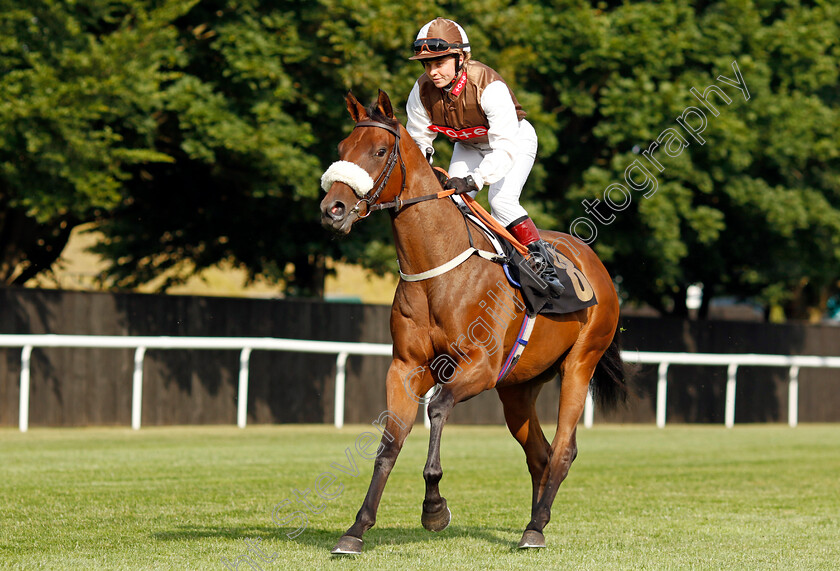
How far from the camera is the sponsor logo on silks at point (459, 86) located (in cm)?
564

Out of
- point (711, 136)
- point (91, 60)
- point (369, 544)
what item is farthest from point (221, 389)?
point (369, 544)

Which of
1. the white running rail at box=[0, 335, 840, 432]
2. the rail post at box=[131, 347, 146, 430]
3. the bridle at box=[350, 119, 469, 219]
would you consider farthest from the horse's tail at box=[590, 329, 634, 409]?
the rail post at box=[131, 347, 146, 430]

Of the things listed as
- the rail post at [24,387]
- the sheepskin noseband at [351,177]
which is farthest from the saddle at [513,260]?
the rail post at [24,387]

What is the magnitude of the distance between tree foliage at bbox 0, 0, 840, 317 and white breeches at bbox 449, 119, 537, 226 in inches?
267

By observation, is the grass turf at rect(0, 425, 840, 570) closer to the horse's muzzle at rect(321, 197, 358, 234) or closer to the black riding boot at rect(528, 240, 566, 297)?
the black riding boot at rect(528, 240, 566, 297)

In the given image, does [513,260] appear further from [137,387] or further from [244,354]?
[244,354]

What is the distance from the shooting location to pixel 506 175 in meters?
5.96

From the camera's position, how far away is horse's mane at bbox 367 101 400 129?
5199 mm

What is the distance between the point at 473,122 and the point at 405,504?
2.87 m

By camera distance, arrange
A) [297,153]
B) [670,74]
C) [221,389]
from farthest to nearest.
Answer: [670,74]
[221,389]
[297,153]

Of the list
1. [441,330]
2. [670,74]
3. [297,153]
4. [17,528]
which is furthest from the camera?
[670,74]

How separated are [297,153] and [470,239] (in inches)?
313

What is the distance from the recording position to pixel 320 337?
1566 cm

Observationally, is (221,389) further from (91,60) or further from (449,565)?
(449,565)
